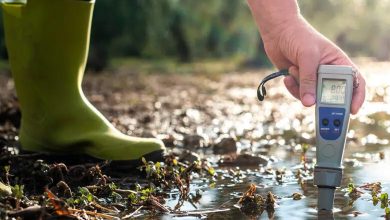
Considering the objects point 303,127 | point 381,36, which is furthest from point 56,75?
point 381,36

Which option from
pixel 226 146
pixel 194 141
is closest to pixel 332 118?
pixel 226 146

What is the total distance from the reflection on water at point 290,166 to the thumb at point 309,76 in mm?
368

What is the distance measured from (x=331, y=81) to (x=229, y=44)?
2215cm

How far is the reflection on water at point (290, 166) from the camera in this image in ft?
7.95

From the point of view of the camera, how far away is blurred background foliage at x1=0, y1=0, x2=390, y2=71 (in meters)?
14.9

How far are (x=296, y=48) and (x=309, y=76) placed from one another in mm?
134

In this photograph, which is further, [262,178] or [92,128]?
[92,128]

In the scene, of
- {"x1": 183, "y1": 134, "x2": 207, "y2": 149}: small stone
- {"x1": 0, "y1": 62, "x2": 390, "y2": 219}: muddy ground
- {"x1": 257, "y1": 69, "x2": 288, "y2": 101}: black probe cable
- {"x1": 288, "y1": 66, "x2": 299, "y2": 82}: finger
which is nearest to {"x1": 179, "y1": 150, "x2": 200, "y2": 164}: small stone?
{"x1": 0, "y1": 62, "x2": 390, "y2": 219}: muddy ground

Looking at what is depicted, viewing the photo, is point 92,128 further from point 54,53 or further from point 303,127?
point 303,127

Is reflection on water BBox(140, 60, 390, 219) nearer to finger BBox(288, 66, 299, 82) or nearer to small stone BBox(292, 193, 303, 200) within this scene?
small stone BBox(292, 193, 303, 200)

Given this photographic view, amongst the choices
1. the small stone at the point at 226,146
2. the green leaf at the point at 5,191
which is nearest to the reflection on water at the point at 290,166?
the small stone at the point at 226,146

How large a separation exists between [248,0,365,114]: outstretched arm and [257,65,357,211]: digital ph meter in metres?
0.04

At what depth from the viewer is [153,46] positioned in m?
16.8

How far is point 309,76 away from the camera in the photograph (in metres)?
2.23
